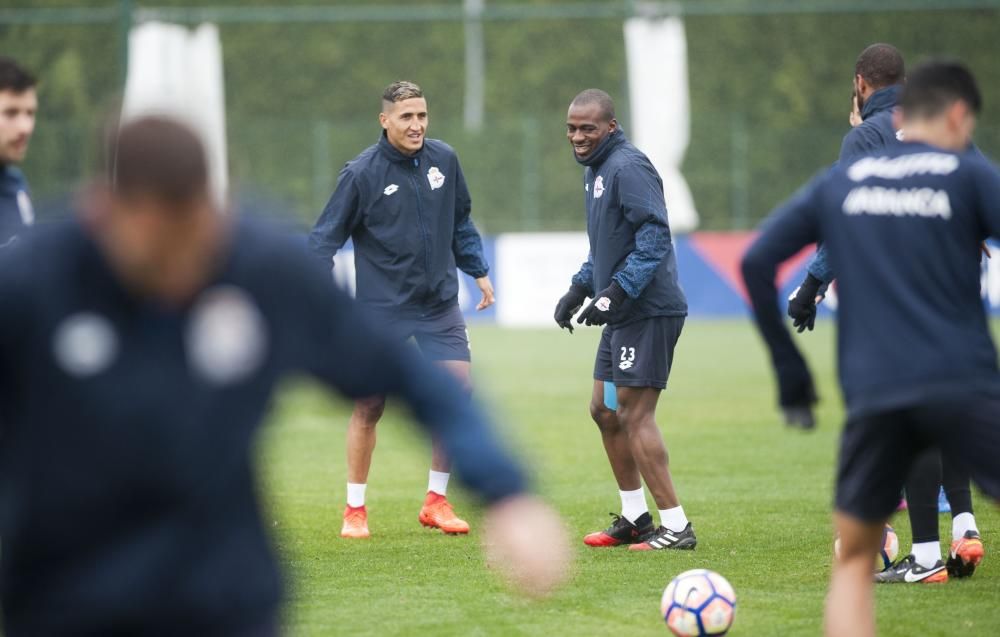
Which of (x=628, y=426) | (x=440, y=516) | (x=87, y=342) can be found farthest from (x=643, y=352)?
(x=87, y=342)

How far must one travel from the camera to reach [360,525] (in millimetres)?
8250

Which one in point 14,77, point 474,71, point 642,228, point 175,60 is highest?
point 474,71

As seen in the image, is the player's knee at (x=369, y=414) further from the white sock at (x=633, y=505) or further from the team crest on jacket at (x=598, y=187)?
the team crest on jacket at (x=598, y=187)

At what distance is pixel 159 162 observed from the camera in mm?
2572

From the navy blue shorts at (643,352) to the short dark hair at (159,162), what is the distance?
17.1 feet

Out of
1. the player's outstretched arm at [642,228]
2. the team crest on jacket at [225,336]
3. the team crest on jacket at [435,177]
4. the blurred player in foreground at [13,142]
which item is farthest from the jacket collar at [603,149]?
the team crest on jacket at [225,336]

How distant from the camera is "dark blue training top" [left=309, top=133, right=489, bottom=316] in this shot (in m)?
8.62

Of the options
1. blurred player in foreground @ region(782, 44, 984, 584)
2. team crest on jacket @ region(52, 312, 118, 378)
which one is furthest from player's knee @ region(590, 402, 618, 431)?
team crest on jacket @ region(52, 312, 118, 378)

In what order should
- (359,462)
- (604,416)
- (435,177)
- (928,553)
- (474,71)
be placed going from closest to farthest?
(928,553), (604,416), (359,462), (435,177), (474,71)

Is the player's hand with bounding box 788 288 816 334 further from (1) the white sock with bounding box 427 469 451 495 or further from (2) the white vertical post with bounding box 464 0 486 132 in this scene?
(2) the white vertical post with bounding box 464 0 486 132

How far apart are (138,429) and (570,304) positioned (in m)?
5.72

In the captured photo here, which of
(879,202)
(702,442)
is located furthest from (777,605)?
(702,442)

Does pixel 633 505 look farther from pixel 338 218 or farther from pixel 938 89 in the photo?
pixel 938 89

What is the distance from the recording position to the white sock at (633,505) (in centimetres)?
798
